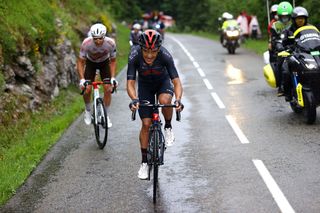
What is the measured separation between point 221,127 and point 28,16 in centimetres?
674

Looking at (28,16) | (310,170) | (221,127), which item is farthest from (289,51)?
(28,16)

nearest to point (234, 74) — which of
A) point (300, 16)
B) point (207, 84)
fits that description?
point (207, 84)

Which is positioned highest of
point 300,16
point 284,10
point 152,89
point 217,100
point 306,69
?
point 300,16

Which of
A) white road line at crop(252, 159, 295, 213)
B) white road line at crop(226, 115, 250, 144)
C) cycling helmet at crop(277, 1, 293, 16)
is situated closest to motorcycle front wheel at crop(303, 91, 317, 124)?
white road line at crop(226, 115, 250, 144)

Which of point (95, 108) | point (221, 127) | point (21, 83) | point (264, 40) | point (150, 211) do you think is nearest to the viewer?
point (150, 211)

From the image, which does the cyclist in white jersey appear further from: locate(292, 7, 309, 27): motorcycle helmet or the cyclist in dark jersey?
locate(292, 7, 309, 27): motorcycle helmet

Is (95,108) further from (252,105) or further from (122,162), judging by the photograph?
A: (252,105)

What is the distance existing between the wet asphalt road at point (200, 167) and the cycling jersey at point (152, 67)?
1454 mm

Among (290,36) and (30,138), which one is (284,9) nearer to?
(290,36)

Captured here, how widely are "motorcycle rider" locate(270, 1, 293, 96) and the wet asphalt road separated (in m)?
0.85

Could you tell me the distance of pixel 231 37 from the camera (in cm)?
2747

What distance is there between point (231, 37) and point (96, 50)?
1815 centimetres

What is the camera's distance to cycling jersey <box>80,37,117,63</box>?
10.0 m

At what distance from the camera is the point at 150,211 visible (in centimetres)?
647
